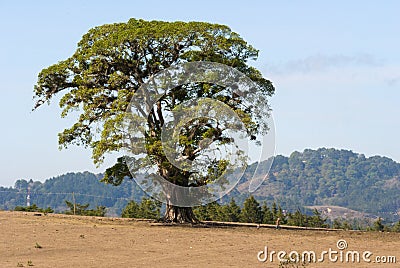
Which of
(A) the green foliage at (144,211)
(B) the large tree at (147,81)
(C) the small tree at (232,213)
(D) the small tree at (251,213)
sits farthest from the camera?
(C) the small tree at (232,213)

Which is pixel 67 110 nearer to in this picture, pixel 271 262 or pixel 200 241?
pixel 200 241

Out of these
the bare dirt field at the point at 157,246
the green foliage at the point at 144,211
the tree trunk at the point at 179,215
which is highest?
the green foliage at the point at 144,211

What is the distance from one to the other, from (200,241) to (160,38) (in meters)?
13.2

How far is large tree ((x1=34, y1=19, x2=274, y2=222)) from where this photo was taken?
37.7m

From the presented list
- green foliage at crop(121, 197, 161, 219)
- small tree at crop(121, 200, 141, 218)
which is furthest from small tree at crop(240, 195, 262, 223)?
small tree at crop(121, 200, 141, 218)

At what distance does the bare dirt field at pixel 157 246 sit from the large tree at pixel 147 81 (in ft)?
13.4

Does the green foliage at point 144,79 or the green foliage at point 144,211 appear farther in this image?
the green foliage at point 144,211

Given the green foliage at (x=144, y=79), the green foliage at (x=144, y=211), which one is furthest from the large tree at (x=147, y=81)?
the green foliage at (x=144, y=211)

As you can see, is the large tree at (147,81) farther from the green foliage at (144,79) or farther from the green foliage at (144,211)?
the green foliage at (144,211)

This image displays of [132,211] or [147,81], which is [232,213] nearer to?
[132,211]

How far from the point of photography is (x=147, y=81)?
1571 inches

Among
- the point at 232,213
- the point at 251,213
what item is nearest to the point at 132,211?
the point at 232,213

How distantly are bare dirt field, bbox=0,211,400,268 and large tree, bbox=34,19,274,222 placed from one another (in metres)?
4.10

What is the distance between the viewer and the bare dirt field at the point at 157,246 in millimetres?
22703
